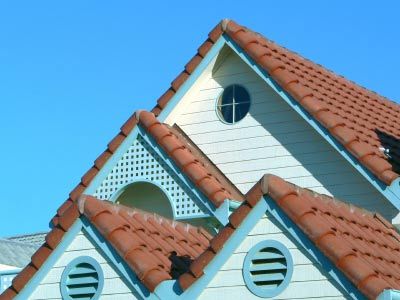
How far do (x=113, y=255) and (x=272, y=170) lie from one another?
4.98 meters

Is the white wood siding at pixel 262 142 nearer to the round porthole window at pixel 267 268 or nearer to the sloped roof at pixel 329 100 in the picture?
the sloped roof at pixel 329 100

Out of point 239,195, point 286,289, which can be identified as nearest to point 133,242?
point 286,289

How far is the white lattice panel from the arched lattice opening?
0.13 meters

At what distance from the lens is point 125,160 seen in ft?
61.8

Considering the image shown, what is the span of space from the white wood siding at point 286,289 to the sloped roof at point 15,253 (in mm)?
24126

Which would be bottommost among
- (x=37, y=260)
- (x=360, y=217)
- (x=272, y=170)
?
(x=37, y=260)

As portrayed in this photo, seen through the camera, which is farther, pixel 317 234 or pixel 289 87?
pixel 289 87

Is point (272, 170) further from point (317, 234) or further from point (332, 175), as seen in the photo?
point (317, 234)

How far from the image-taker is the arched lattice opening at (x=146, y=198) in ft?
61.2

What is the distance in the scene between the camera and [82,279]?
15562 millimetres

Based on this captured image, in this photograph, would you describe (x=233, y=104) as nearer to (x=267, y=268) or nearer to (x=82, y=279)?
(x=82, y=279)

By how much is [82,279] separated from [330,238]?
11.6ft

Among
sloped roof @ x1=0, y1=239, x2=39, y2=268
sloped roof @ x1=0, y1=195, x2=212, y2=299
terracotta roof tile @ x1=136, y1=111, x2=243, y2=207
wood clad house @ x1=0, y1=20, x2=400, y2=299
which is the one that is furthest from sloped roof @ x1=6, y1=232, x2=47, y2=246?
sloped roof @ x1=0, y1=195, x2=212, y2=299

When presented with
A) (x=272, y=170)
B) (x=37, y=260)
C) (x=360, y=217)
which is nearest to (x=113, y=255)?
(x=37, y=260)
